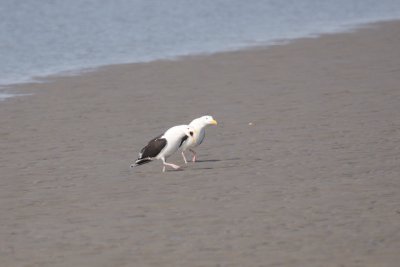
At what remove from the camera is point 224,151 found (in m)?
14.4

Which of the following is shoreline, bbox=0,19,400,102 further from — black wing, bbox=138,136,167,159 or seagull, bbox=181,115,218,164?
black wing, bbox=138,136,167,159

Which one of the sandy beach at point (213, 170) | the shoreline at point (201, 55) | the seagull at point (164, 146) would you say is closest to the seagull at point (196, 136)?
the seagull at point (164, 146)

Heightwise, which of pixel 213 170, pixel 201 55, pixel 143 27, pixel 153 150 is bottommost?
pixel 213 170

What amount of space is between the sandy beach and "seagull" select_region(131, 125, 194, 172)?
0.21m

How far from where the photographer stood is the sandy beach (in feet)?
32.7

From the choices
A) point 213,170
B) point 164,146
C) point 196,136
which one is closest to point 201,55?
point 196,136

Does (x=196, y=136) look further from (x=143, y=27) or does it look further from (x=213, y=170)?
(x=143, y=27)

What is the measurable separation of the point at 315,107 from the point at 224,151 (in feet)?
10.1

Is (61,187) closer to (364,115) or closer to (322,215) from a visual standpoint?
(322,215)

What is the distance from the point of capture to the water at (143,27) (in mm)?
24844

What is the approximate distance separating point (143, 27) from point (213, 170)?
18.9m

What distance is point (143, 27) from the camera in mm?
31641

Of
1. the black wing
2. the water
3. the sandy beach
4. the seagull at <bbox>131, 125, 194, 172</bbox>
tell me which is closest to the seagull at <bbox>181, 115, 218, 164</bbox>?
the seagull at <bbox>131, 125, 194, 172</bbox>

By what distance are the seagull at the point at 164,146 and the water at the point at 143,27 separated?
6.65 meters
